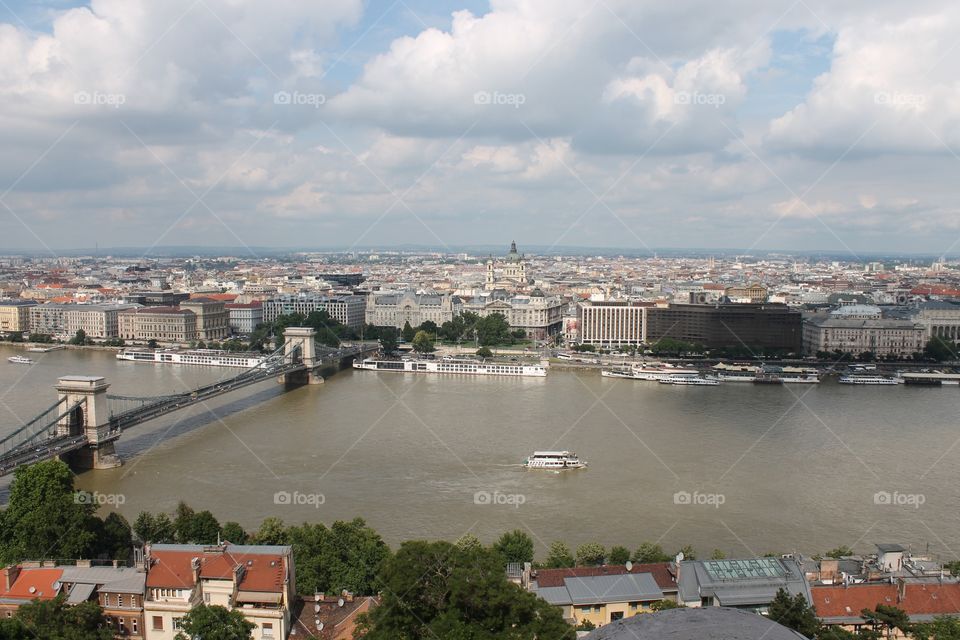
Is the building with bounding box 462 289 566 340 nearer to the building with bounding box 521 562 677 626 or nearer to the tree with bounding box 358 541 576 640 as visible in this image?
the building with bounding box 521 562 677 626

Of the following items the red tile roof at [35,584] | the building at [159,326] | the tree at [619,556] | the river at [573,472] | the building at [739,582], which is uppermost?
the building at [159,326]

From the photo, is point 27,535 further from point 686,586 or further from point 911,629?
point 911,629

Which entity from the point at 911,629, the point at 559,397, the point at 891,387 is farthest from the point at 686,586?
the point at 891,387

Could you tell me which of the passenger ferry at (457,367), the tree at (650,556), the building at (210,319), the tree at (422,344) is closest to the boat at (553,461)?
the tree at (650,556)

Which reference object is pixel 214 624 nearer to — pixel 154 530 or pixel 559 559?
pixel 559 559

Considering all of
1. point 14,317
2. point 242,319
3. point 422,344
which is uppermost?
point 14,317

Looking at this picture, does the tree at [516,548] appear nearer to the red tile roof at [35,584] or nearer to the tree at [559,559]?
the tree at [559,559]

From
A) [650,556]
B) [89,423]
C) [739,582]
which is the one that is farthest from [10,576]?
[89,423]
